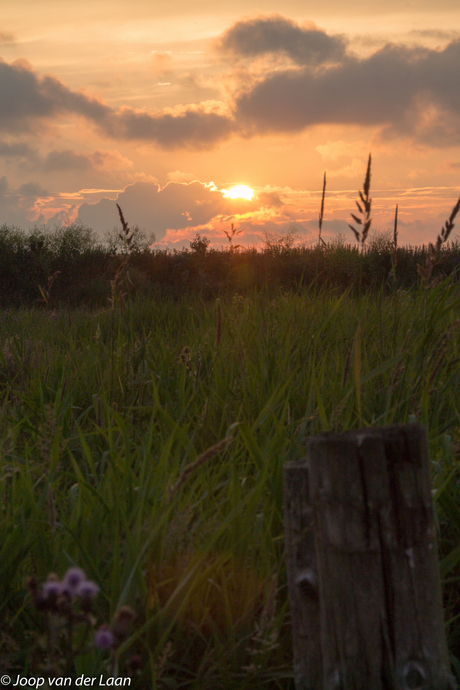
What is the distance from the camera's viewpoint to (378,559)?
3.70 ft

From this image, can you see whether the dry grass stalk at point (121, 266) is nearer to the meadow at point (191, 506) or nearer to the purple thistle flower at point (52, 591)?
the meadow at point (191, 506)

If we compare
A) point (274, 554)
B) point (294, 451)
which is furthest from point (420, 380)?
point (274, 554)

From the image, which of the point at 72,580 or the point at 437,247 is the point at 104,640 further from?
the point at 437,247

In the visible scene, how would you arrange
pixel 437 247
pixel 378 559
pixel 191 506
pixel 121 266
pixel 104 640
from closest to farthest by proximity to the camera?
pixel 104 640
pixel 378 559
pixel 191 506
pixel 437 247
pixel 121 266

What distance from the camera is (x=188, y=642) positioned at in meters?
1.46

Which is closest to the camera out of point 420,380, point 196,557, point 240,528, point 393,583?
point 393,583

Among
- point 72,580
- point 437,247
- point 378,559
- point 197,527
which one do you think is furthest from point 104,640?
point 437,247

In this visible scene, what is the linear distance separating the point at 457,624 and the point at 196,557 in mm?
996

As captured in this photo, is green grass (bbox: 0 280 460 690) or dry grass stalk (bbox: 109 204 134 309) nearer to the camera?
green grass (bbox: 0 280 460 690)

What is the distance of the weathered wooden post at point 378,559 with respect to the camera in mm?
1117

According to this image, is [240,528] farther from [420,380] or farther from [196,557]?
[420,380]

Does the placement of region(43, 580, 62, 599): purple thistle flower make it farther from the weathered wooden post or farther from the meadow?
the weathered wooden post

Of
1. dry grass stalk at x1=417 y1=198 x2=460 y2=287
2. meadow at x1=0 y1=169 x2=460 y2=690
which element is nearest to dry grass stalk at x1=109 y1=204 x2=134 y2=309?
meadow at x1=0 y1=169 x2=460 y2=690

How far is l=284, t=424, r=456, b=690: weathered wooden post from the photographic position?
44.0 inches
